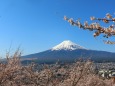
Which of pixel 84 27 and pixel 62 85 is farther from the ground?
pixel 84 27

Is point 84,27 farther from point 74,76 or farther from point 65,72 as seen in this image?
point 65,72

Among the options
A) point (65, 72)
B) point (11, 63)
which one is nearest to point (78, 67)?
point (65, 72)

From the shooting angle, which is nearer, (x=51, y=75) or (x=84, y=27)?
(x=84, y=27)

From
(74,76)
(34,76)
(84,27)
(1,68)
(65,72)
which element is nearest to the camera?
(84,27)

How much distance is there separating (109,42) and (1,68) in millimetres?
6167

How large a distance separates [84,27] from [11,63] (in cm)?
638

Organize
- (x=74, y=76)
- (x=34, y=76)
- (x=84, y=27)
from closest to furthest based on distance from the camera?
(x=84, y=27), (x=34, y=76), (x=74, y=76)

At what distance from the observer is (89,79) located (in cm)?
2739

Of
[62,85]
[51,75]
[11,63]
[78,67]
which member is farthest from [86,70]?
[11,63]

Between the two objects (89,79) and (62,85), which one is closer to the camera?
(62,85)

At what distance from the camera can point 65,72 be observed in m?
26.5

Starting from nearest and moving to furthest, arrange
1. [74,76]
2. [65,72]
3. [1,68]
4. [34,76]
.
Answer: [1,68] → [34,76] → [74,76] → [65,72]

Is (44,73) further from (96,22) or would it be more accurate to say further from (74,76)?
(96,22)

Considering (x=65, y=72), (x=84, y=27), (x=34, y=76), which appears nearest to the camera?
(x=84, y=27)
